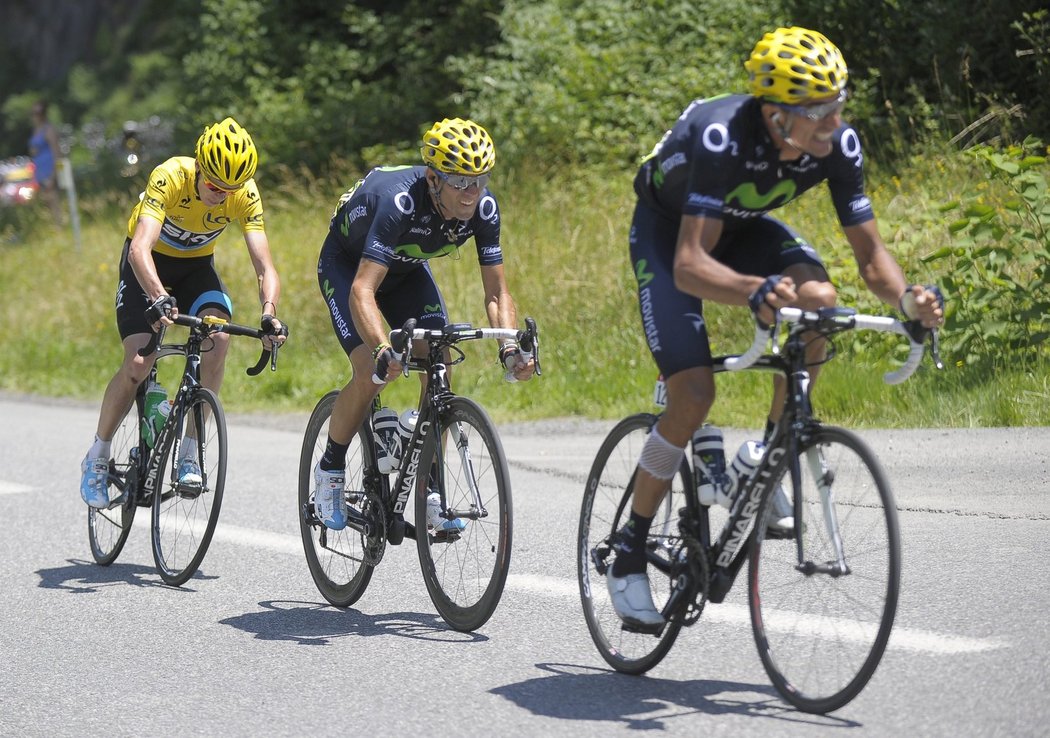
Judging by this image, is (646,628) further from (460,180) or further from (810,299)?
(460,180)

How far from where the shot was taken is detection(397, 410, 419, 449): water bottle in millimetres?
6148

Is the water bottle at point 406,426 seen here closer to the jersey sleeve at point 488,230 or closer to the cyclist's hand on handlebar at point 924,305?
the jersey sleeve at point 488,230

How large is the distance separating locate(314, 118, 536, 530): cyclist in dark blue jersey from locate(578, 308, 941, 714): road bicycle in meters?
1.34

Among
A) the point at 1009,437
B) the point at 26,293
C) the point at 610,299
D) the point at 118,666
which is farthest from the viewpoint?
the point at 26,293

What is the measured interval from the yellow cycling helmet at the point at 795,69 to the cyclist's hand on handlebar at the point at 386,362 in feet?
5.99

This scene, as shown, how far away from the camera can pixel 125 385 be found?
24.7 feet

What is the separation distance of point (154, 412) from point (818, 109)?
423 cm

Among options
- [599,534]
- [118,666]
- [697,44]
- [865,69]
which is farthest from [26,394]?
[599,534]

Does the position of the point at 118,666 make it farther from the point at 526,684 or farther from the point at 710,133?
the point at 710,133

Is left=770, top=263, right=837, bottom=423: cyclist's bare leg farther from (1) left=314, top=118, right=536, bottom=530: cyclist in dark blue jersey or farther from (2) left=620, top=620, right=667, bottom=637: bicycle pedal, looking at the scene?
(1) left=314, top=118, right=536, bottom=530: cyclist in dark blue jersey

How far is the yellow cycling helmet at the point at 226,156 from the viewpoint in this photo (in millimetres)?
6855

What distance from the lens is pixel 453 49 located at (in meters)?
22.4

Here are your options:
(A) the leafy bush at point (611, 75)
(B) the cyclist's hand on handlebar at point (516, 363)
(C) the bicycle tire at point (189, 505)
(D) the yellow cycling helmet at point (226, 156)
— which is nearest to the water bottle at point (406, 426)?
(B) the cyclist's hand on handlebar at point (516, 363)

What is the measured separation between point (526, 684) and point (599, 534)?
0.59m
